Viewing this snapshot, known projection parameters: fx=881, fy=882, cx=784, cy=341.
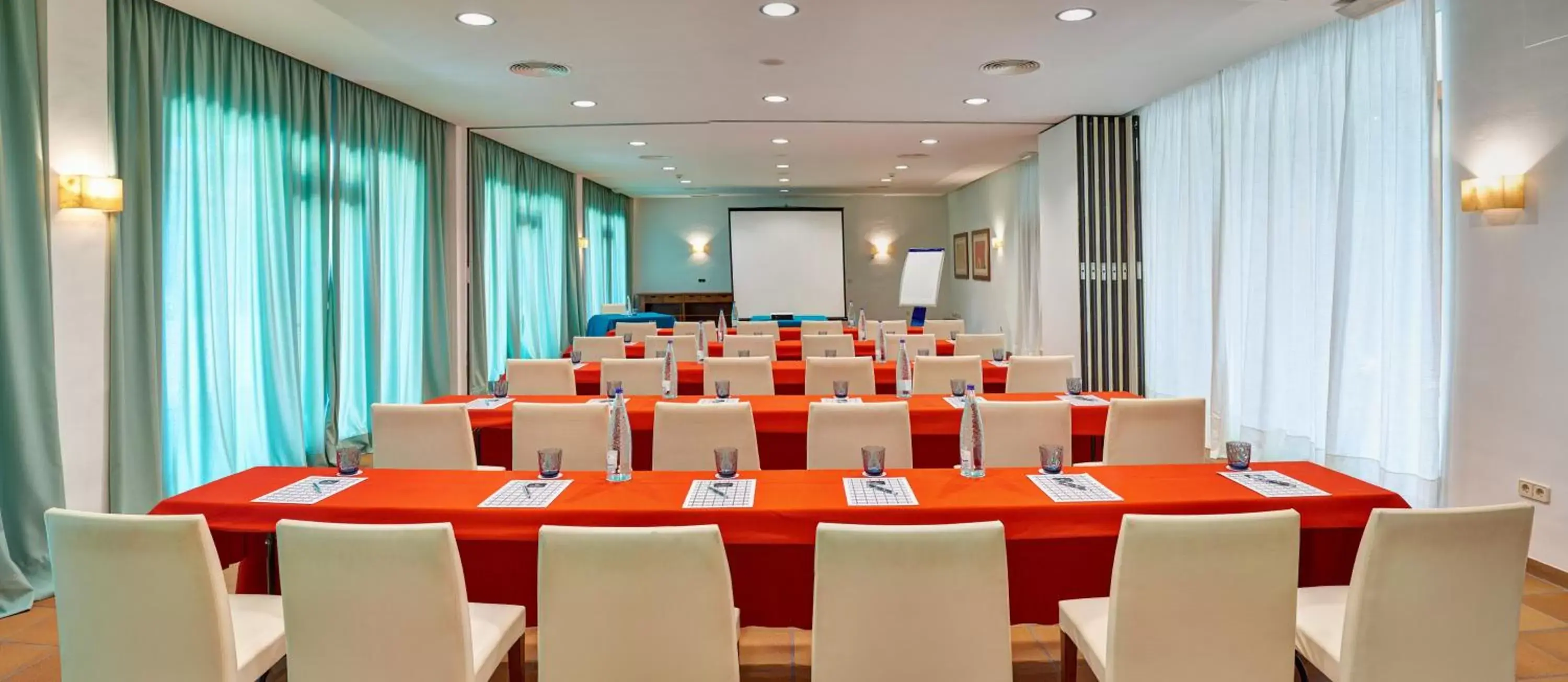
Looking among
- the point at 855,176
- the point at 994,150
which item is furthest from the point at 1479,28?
the point at 855,176

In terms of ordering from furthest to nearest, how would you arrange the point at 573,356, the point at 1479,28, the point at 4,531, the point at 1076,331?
1. the point at 1076,331
2. the point at 573,356
3. the point at 1479,28
4. the point at 4,531

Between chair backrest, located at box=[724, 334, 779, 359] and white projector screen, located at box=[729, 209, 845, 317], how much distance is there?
8.90 m

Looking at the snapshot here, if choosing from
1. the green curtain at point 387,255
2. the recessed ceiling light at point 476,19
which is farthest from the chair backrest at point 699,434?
the green curtain at point 387,255

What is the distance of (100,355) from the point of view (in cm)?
418

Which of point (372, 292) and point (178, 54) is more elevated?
point (178, 54)

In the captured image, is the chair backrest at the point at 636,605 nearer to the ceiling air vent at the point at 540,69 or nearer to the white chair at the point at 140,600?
the white chair at the point at 140,600

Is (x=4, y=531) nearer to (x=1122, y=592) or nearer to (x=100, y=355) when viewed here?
(x=100, y=355)

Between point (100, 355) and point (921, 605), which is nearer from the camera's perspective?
point (921, 605)

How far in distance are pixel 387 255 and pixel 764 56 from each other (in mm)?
3741

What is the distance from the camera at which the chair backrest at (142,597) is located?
196cm

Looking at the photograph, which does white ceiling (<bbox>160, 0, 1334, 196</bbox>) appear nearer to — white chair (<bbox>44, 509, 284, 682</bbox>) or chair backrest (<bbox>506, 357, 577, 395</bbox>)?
chair backrest (<bbox>506, 357, 577, 395</bbox>)

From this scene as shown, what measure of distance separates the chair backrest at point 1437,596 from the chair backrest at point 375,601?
1978mm

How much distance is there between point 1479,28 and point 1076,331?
4387 mm

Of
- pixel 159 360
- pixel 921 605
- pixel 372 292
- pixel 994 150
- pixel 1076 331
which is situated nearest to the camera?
pixel 921 605
